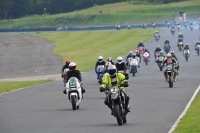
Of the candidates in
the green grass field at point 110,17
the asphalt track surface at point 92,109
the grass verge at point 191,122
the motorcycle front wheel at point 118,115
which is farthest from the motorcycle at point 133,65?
the green grass field at point 110,17

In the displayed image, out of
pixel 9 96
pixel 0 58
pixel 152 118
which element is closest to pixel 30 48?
pixel 0 58

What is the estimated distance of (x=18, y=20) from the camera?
117 metres

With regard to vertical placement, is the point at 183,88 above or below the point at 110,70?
below

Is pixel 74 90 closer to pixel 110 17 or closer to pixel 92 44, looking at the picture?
pixel 92 44

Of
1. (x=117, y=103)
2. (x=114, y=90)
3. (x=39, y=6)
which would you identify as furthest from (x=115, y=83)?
(x=39, y=6)

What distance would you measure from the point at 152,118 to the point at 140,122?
84 cm

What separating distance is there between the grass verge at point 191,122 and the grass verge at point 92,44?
27.5 metres

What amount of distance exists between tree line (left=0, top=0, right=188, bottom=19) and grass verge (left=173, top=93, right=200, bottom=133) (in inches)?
3596

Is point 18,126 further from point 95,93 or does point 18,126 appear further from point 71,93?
point 95,93

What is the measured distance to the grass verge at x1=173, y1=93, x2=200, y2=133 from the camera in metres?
13.8

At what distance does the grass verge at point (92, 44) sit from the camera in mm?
57719

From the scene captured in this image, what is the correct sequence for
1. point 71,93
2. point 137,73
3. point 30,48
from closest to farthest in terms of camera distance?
point 71,93
point 137,73
point 30,48

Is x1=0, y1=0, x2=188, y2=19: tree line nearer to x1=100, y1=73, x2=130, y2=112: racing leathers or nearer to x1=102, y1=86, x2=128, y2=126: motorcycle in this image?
x1=100, y1=73, x2=130, y2=112: racing leathers

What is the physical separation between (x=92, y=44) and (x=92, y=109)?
177 feet
